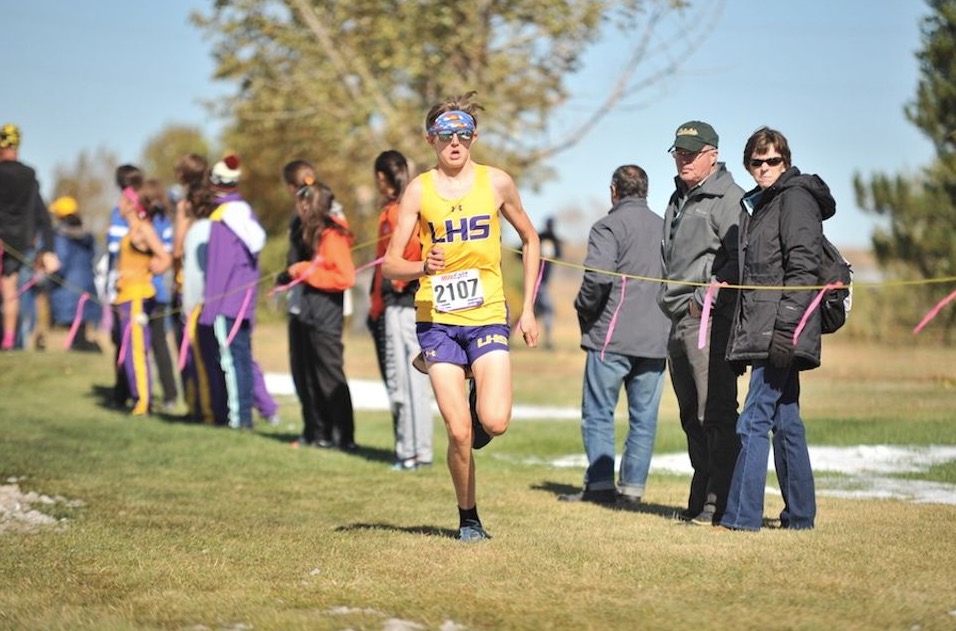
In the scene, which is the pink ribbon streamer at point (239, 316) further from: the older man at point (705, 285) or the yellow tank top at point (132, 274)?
the older man at point (705, 285)

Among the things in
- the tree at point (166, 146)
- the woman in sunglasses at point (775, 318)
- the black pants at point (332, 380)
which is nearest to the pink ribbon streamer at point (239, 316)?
the black pants at point (332, 380)

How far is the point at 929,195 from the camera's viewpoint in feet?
92.4

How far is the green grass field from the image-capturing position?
5.93m

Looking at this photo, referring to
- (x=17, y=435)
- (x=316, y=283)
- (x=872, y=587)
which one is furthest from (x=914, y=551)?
(x=17, y=435)

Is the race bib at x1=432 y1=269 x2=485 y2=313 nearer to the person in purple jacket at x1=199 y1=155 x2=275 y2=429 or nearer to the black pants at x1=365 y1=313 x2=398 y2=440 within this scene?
the black pants at x1=365 y1=313 x2=398 y2=440

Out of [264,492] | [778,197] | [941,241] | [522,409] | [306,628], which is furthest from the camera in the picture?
[941,241]

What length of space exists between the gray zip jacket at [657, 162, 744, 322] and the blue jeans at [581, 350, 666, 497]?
47.3 inches

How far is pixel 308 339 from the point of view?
1328 cm

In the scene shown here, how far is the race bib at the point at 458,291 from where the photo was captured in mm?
7656

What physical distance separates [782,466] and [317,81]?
21.6 m

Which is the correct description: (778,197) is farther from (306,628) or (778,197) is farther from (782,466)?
(306,628)

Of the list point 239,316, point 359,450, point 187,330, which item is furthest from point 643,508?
point 187,330

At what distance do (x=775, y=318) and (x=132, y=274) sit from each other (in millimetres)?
9054

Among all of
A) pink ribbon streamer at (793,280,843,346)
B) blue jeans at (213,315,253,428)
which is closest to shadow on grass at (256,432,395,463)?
blue jeans at (213,315,253,428)
